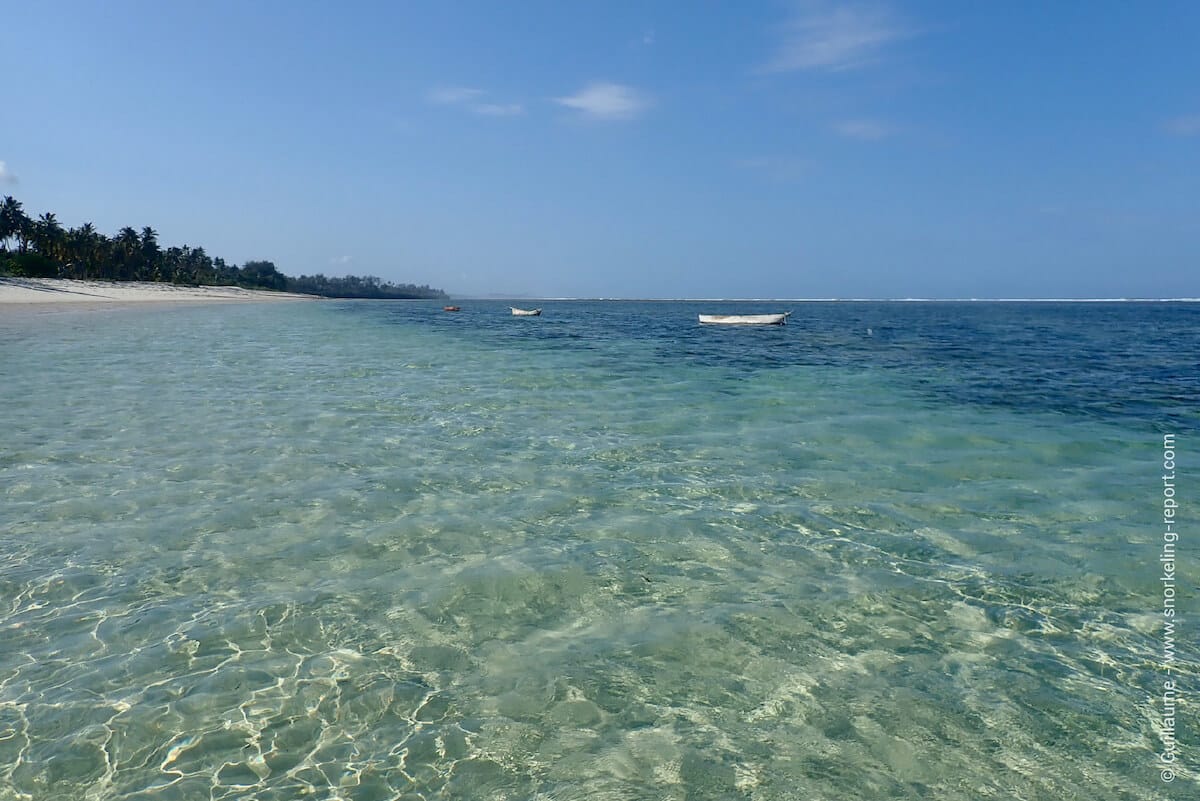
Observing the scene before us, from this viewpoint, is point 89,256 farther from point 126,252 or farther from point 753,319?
point 753,319

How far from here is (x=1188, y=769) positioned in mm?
4277

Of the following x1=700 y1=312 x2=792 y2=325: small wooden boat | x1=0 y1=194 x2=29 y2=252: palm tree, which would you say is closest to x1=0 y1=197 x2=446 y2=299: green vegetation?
x1=0 y1=194 x2=29 y2=252: palm tree

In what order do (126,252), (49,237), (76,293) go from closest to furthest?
(76,293) < (49,237) < (126,252)

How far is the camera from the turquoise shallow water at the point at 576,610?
4254mm

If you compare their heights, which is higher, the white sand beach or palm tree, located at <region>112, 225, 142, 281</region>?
palm tree, located at <region>112, 225, 142, 281</region>

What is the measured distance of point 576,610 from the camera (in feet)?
20.5

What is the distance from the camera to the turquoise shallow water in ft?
14.0

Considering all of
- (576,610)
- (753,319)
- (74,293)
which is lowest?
(576,610)

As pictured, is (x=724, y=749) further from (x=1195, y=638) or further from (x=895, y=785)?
(x=1195, y=638)

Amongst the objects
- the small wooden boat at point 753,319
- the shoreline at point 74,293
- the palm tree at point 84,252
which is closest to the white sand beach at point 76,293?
the shoreline at point 74,293

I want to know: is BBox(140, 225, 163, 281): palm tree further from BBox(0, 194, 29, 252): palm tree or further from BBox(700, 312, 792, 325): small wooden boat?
BBox(700, 312, 792, 325): small wooden boat

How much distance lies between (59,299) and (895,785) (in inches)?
3830

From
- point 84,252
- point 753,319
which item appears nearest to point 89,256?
point 84,252

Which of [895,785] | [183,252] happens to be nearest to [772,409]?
[895,785]
